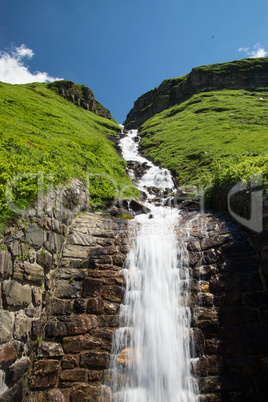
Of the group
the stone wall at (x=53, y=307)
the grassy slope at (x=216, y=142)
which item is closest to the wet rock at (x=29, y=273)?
the stone wall at (x=53, y=307)

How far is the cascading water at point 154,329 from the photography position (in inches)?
222

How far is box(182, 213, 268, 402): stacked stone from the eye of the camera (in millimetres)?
5453

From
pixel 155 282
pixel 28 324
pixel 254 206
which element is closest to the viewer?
pixel 28 324

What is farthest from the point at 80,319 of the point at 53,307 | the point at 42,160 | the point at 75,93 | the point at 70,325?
the point at 75,93

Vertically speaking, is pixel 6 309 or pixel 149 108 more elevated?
pixel 149 108

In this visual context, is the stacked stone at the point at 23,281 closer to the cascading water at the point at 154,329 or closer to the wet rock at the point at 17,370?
the wet rock at the point at 17,370

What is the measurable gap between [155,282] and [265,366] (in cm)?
356

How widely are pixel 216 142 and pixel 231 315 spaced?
23.8m

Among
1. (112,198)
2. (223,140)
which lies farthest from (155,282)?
(223,140)

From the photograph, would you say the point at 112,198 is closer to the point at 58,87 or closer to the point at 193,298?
the point at 193,298

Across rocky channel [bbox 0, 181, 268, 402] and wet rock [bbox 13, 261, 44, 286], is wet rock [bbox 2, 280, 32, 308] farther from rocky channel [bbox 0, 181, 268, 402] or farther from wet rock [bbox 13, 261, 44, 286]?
wet rock [bbox 13, 261, 44, 286]

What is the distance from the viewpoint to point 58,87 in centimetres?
5281

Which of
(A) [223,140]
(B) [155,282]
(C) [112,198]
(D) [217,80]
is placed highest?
(D) [217,80]

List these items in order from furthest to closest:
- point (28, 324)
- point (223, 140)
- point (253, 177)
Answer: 1. point (223, 140)
2. point (253, 177)
3. point (28, 324)
